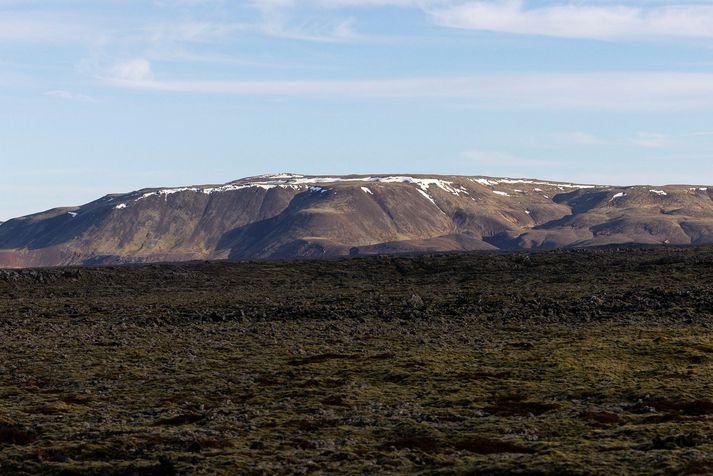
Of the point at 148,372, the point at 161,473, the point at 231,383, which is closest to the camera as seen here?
the point at 161,473

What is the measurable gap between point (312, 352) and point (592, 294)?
32.1 m

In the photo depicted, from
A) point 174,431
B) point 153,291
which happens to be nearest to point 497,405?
point 174,431

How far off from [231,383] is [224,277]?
70.3 meters

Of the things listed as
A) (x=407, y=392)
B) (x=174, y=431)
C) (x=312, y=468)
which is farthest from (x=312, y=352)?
(x=312, y=468)

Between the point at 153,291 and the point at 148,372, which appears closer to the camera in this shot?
the point at 148,372

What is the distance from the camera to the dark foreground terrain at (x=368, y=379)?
90.0 feet

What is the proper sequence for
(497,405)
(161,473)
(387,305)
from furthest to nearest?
(387,305) → (497,405) → (161,473)

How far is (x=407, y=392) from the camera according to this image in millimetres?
39875

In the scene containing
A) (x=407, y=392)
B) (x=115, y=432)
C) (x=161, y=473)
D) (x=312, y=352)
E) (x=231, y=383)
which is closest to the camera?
(x=161, y=473)

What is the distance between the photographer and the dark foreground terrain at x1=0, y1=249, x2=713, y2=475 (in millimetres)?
27422

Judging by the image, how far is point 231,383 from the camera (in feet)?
140

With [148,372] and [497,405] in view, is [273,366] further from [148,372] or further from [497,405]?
[497,405]

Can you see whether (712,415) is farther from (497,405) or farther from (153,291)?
(153,291)

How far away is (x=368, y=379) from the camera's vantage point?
43406 mm
